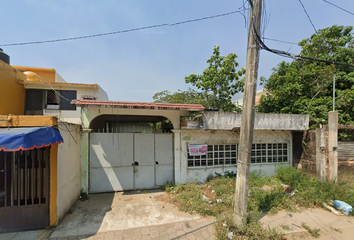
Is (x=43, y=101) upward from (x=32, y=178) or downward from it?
upward

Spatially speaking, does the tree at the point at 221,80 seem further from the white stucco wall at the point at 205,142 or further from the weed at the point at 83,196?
the weed at the point at 83,196

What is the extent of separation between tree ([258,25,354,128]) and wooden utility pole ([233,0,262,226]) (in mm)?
6085

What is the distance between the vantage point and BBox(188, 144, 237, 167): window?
6094 mm

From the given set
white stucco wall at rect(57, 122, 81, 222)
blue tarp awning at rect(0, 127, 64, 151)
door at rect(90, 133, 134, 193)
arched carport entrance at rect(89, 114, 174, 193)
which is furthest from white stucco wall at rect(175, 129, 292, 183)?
blue tarp awning at rect(0, 127, 64, 151)

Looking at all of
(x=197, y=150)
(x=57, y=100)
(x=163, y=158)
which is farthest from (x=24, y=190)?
(x=57, y=100)

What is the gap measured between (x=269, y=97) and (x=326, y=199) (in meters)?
5.89

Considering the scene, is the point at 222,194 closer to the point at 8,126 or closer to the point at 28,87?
the point at 8,126

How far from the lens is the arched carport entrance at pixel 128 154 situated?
5297 millimetres

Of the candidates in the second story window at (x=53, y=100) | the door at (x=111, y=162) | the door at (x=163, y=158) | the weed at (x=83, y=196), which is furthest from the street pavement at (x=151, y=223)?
the second story window at (x=53, y=100)

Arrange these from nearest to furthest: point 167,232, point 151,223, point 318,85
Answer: point 167,232 < point 151,223 < point 318,85

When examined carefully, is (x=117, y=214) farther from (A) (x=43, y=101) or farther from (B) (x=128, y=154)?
(A) (x=43, y=101)

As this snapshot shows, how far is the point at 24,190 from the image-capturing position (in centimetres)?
352

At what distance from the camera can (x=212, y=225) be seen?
12.0 feet

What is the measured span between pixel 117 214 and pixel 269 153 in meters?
6.35
